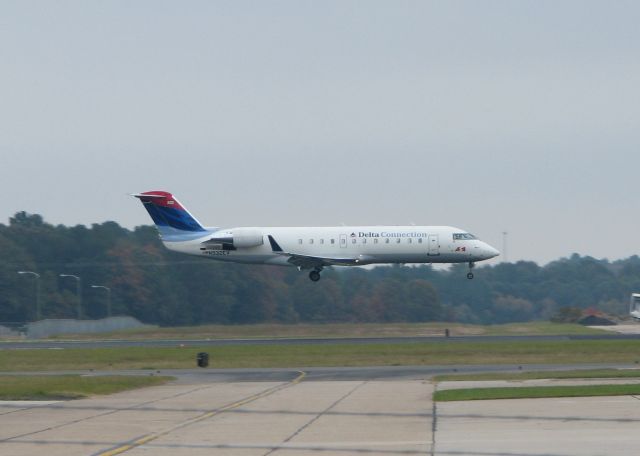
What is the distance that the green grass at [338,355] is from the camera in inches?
1987

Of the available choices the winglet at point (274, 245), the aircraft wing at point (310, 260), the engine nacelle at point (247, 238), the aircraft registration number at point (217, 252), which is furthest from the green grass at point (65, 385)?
the aircraft registration number at point (217, 252)

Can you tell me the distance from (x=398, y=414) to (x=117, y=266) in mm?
73789

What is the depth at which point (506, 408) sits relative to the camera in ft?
91.9

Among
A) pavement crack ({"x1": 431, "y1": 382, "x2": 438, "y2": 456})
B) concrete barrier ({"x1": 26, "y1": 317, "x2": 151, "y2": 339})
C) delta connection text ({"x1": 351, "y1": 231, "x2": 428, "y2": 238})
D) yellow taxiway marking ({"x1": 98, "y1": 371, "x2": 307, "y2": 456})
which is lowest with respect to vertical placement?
yellow taxiway marking ({"x1": 98, "y1": 371, "x2": 307, "y2": 456})

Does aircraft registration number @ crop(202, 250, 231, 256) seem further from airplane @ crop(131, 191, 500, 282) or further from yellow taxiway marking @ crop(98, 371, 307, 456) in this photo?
yellow taxiway marking @ crop(98, 371, 307, 456)

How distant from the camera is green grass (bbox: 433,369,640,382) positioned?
127 feet

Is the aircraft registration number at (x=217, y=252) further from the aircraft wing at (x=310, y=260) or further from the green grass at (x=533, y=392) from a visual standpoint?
the green grass at (x=533, y=392)

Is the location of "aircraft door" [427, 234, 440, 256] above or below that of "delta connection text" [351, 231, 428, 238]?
below

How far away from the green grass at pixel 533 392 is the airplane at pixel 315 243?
38.2 m

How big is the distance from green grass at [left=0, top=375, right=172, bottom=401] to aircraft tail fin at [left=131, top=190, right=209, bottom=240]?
100ft

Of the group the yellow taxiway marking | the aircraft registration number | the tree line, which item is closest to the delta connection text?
the aircraft registration number

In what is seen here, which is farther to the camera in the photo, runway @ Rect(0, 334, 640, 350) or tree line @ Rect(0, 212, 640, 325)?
tree line @ Rect(0, 212, 640, 325)

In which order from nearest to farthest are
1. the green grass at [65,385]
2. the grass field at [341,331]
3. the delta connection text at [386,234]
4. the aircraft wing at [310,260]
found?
1. the green grass at [65,385]
2. the delta connection text at [386,234]
3. the aircraft wing at [310,260]
4. the grass field at [341,331]

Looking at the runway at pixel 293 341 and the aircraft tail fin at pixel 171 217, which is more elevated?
the aircraft tail fin at pixel 171 217
